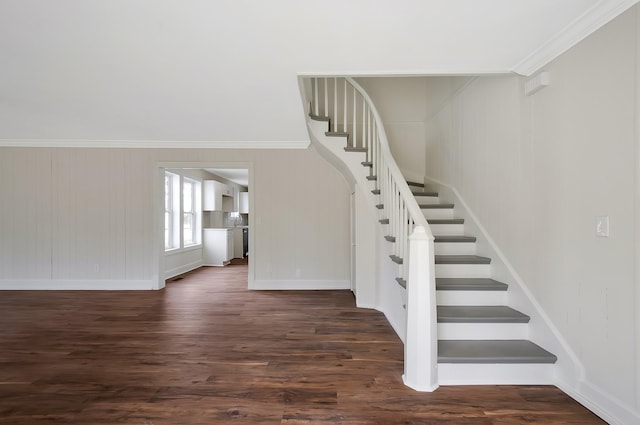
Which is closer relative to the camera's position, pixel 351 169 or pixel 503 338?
pixel 503 338

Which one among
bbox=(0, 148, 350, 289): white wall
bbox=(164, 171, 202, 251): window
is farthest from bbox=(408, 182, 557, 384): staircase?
bbox=(164, 171, 202, 251): window

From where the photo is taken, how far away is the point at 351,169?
415cm

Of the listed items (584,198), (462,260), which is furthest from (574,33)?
(462,260)

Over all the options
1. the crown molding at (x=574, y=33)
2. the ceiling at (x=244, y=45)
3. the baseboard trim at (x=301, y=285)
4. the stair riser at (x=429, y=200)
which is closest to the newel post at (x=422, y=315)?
the ceiling at (x=244, y=45)

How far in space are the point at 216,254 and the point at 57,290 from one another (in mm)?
3156

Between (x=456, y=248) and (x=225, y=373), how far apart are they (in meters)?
2.45

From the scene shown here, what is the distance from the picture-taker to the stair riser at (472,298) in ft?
8.91

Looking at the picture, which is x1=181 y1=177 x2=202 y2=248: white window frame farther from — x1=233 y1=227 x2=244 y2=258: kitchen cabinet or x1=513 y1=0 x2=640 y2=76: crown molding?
x1=513 y1=0 x2=640 y2=76: crown molding

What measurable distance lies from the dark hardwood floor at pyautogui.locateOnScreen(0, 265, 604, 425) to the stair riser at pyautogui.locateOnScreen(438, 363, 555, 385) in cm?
7

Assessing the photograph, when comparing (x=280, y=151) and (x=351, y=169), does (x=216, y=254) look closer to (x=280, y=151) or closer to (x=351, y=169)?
(x=280, y=151)

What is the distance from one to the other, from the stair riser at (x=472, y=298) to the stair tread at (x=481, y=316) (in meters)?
0.12

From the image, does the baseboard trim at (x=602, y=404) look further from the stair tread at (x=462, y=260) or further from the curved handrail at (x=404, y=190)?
the curved handrail at (x=404, y=190)

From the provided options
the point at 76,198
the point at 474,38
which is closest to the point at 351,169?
the point at 474,38

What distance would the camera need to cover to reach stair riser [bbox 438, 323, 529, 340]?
8.14ft
